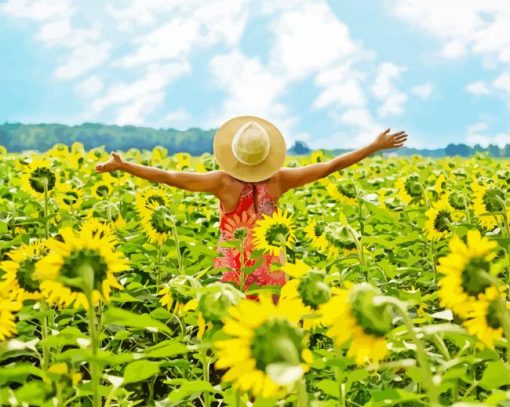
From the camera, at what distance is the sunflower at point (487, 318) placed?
1.50m

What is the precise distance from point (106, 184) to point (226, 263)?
1.95 metres

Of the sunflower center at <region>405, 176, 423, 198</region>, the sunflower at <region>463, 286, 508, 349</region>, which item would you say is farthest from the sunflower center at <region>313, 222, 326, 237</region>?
the sunflower at <region>463, 286, 508, 349</region>

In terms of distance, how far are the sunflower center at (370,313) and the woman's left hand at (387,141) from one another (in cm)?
279

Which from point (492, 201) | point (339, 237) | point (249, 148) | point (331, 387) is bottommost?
point (331, 387)

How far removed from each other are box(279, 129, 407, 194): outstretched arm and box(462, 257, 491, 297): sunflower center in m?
2.54

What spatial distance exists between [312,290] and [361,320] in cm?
38

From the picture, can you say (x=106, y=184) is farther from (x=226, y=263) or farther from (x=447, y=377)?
(x=447, y=377)

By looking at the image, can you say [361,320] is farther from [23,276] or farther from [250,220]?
[250,220]

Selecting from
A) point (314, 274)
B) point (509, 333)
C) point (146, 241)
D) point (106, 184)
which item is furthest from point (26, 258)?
point (106, 184)

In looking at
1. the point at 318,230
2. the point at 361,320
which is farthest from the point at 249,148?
the point at 361,320

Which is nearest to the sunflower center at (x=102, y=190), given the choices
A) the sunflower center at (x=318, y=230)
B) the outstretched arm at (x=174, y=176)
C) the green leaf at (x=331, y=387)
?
the outstretched arm at (x=174, y=176)

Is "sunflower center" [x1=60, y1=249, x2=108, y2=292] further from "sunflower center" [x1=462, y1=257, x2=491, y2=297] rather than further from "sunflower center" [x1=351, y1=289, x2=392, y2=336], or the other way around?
"sunflower center" [x1=462, y1=257, x2=491, y2=297]

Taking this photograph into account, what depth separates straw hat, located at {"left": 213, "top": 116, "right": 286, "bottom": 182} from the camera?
3.86 m

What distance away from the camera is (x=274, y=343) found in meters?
1.25
